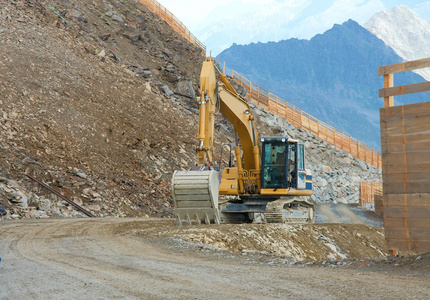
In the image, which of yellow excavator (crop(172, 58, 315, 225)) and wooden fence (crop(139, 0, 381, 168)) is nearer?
yellow excavator (crop(172, 58, 315, 225))

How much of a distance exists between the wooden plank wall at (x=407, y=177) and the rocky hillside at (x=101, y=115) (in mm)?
15888

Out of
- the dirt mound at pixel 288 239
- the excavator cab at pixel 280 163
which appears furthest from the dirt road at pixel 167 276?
the excavator cab at pixel 280 163

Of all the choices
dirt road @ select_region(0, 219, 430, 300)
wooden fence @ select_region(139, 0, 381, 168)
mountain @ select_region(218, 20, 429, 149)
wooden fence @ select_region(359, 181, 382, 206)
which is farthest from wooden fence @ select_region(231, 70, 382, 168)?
mountain @ select_region(218, 20, 429, 149)

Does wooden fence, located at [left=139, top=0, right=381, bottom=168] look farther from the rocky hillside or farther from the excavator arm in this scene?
the excavator arm

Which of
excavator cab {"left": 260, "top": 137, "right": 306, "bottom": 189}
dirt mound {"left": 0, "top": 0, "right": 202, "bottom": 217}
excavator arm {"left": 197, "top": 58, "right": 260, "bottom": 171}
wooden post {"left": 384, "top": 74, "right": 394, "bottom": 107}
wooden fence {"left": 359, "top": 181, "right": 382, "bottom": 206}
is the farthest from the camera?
wooden fence {"left": 359, "top": 181, "right": 382, "bottom": 206}

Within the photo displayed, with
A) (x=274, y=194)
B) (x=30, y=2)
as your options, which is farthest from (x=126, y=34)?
(x=274, y=194)

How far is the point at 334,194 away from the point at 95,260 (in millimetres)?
32836

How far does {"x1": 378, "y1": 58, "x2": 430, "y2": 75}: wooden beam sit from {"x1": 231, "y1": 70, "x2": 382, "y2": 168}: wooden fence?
126ft

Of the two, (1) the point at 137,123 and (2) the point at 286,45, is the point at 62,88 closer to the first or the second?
(1) the point at 137,123

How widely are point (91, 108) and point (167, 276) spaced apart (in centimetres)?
2497

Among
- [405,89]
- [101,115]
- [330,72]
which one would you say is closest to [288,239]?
[405,89]

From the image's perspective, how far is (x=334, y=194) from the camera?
41500 mm

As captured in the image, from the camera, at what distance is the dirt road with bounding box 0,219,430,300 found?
7.25m

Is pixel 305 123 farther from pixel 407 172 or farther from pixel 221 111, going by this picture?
pixel 407 172
